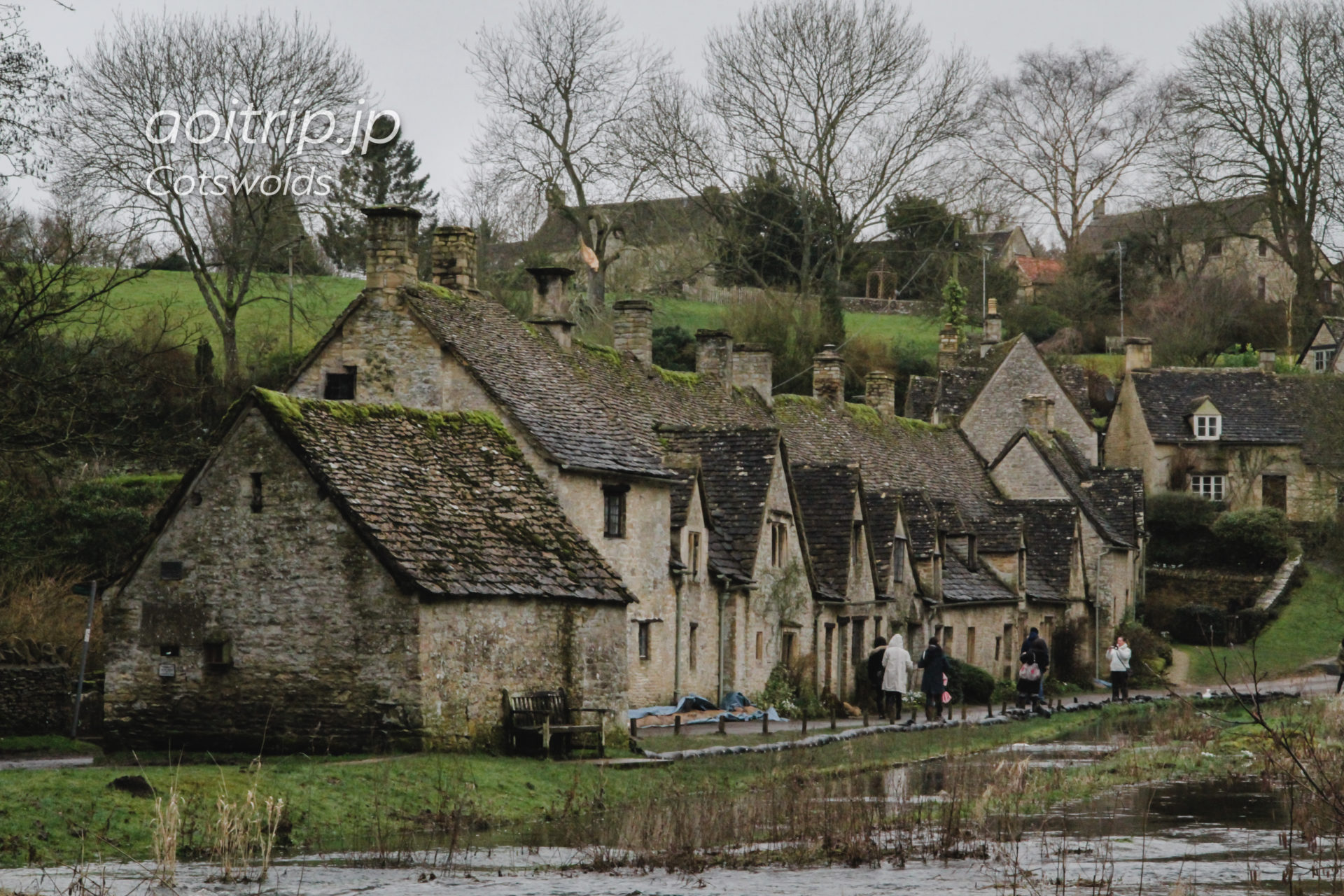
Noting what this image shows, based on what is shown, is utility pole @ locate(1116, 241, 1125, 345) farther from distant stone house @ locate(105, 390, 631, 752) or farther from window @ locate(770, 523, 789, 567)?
distant stone house @ locate(105, 390, 631, 752)

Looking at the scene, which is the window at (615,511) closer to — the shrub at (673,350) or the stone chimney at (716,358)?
the stone chimney at (716,358)

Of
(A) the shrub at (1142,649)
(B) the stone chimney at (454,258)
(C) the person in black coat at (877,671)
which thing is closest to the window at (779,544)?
(C) the person in black coat at (877,671)

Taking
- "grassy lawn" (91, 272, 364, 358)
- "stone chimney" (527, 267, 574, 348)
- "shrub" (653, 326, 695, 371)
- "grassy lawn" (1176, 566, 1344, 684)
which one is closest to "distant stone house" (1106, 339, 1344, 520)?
"grassy lawn" (1176, 566, 1344, 684)

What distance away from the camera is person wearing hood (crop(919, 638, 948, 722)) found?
124ft

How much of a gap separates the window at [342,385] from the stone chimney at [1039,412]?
35714 millimetres

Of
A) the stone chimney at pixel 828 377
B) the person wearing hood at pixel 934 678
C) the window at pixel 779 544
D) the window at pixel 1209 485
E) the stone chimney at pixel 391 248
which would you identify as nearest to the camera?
the stone chimney at pixel 391 248

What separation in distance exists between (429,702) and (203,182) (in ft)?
107

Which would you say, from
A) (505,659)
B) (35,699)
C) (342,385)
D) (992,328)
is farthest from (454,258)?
(992,328)

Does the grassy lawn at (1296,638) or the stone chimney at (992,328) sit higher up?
the stone chimney at (992,328)

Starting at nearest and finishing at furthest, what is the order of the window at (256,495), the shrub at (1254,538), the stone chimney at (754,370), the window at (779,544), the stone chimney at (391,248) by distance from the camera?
the window at (256,495) → the stone chimney at (391,248) → the window at (779,544) → the stone chimney at (754,370) → the shrub at (1254,538)

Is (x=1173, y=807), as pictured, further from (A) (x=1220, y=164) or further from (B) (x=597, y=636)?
(A) (x=1220, y=164)

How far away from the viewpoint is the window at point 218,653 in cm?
2578

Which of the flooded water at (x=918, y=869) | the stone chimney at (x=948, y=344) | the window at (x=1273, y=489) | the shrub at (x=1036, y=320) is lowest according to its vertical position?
the flooded water at (x=918, y=869)

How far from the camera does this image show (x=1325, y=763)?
2362 cm
